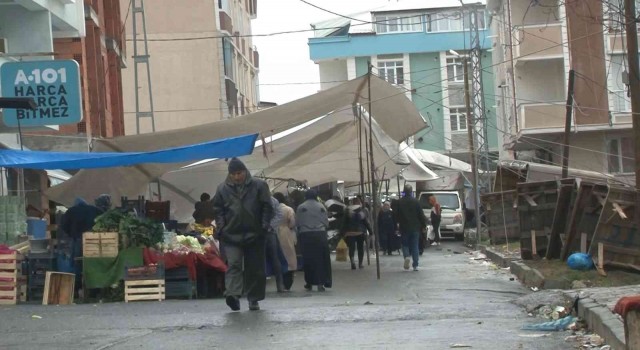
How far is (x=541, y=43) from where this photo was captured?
44.1 m

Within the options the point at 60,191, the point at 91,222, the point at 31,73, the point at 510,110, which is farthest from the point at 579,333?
the point at 510,110

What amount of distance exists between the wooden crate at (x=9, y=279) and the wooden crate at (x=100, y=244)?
42.0 inches

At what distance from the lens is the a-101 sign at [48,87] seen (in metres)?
20.7

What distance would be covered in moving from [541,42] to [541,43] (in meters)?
0.05

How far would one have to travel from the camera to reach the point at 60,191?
1022 inches

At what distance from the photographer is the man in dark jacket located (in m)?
13.6

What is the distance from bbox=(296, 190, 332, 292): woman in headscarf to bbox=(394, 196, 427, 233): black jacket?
5.56m

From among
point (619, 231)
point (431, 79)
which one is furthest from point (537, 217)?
point (431, 79)

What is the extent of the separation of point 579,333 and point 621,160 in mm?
34487

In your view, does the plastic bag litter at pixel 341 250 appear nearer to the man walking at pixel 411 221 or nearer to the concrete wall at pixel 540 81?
the man walking at pixel 411 221

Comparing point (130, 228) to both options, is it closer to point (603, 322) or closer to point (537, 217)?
point (537, 217)

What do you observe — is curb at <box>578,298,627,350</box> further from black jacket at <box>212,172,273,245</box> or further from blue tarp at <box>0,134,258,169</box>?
blue tarp at <box>0,134,258,169</box>

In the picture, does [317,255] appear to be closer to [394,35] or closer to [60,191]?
[60,191]

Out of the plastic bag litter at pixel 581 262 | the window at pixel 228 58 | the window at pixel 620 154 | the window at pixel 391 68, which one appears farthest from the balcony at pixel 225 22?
the plastic bag litter at pixel 581 262
